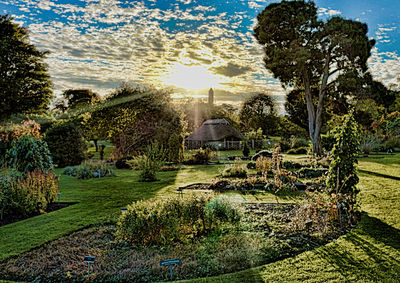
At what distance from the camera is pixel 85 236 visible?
214 inches

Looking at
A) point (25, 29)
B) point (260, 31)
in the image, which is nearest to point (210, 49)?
point (260, 31)

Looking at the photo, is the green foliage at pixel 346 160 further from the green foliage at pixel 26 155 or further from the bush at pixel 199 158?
the bush at pixel 199 158

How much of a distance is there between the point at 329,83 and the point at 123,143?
1662 centimetres

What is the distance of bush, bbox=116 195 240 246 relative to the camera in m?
4.94

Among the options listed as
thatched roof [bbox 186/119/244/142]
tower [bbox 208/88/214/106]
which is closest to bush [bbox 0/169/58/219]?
thatched roof [bbox 186/119/244/142]

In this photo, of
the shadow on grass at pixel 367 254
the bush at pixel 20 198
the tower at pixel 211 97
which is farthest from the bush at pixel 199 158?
the tower at pixel 211 97

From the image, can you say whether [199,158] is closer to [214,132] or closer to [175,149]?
[175,149]

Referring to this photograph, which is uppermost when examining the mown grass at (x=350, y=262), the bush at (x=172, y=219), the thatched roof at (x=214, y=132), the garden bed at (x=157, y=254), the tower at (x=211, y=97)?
the tower at (x=211, y=97)

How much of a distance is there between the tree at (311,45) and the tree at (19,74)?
925 inches

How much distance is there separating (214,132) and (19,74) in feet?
72.8

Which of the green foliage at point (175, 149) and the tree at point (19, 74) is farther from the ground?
the tree at point (19, 74)

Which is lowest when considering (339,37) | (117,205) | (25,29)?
(117,205)

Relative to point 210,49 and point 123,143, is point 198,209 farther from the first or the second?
point 123,143

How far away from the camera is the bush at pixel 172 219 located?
4.94 m
